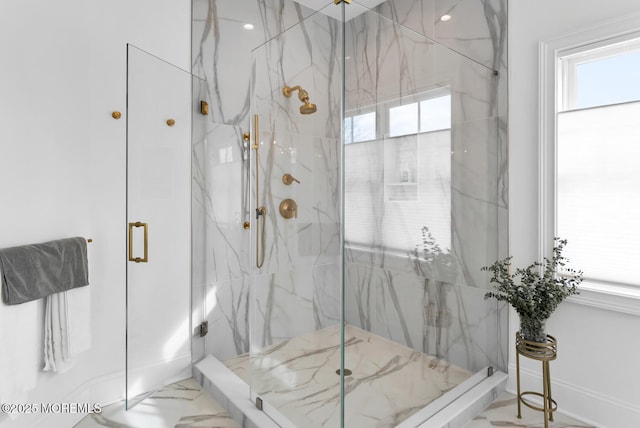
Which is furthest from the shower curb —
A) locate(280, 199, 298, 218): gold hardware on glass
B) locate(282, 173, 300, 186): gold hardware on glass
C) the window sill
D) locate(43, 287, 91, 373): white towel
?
the window sill

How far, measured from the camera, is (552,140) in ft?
6.57

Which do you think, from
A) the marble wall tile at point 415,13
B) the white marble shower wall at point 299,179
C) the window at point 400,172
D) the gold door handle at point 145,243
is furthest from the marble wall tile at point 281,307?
the marble wall tile at point 415,13

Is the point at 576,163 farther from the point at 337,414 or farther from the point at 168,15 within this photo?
the point at 168,15

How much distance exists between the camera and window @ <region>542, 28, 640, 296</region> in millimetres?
1785

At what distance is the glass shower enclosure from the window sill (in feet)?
1.57

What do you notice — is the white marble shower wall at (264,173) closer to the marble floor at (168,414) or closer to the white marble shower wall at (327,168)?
the white marble shower wall at (327,168)

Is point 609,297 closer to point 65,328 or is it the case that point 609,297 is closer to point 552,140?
point 552,140

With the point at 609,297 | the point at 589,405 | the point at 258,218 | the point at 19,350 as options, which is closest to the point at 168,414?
the point at 19,350

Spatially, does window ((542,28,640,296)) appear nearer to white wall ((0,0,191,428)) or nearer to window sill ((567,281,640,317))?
window sill ((567,281,640,317))

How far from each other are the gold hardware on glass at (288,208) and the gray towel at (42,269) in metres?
1.09

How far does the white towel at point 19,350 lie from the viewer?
1.49 metres

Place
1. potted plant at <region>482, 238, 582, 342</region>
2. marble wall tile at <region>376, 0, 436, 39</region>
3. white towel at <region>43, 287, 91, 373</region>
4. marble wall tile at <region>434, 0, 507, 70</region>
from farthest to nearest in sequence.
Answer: marble wall tile at <region>376, 0, 436, 39</region> → marble wall tile at <region>434, 0, 507, 70</region> → potted plant at <region>482, 238, 582, 342</region> → white towel at <region>43, 287, 91, 373</region>

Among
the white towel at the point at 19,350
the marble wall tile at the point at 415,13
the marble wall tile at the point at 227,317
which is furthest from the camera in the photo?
the marble wall tile at the point at 415,13

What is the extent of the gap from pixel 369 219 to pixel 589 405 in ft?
5.36
